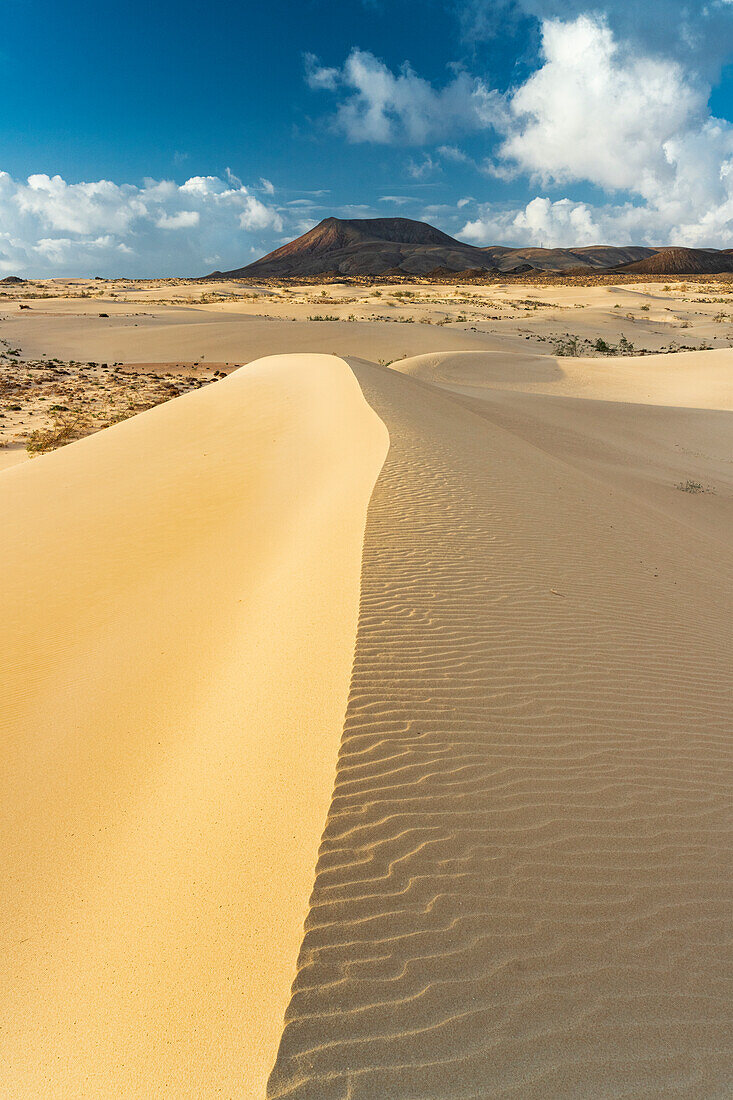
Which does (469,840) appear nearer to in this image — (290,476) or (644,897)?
(644,897)

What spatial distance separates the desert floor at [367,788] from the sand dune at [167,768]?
17 mm

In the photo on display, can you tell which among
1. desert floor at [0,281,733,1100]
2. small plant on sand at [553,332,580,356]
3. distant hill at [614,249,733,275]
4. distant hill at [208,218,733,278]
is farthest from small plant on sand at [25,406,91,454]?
distant hill at [614,249,733,275]

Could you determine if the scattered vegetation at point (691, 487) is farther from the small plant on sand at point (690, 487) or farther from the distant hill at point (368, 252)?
the distant hill at point (368, 252)

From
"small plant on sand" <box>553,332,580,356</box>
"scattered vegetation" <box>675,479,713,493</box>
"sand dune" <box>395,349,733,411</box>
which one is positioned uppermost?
"small plant on sand" <box>553,332,580,356</box>

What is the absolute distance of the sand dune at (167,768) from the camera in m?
2.23

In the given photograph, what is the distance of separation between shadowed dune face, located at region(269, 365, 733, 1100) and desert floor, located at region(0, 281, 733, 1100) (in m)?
0.01

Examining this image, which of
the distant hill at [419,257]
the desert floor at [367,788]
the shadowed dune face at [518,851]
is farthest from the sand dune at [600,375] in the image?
the distant hill at [419,257]

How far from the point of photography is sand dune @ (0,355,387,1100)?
2.23m

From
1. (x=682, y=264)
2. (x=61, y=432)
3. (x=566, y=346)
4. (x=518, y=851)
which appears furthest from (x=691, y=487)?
(x=682, y=264)

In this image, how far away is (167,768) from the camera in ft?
12.4

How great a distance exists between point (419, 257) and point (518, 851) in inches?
5642

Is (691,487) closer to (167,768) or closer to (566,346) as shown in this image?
(167,768)

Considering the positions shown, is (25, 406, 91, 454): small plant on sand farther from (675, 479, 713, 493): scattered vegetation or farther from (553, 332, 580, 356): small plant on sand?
(553, 332, 580, 356): small plant on sand

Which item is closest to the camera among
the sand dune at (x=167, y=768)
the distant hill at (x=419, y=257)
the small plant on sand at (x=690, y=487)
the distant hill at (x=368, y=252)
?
the sand dune at (x=167, y=768)
